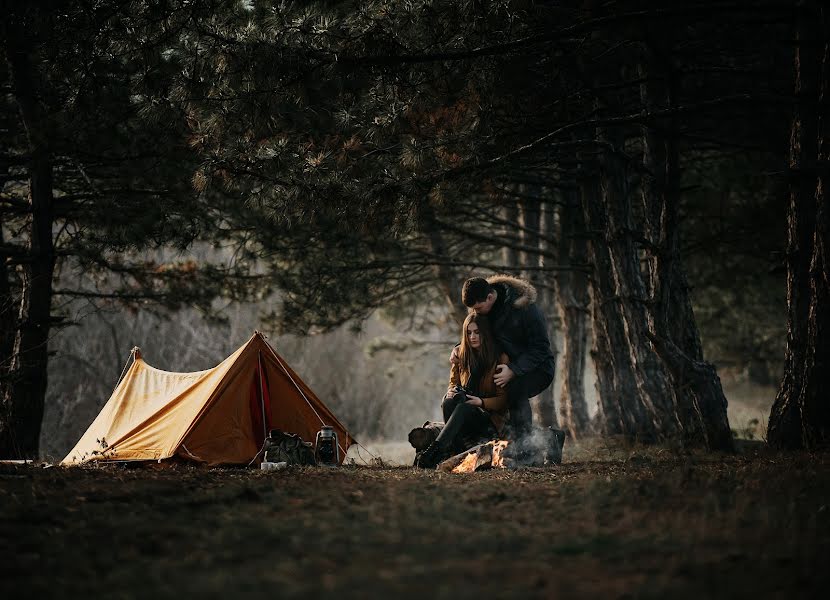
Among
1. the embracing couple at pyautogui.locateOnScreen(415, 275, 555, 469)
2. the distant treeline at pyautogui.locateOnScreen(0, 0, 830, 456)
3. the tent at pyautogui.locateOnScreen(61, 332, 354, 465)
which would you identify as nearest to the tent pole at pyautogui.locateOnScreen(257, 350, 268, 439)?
the tent at pyautogui.locateOnScreen(61, 332, 354, 465)

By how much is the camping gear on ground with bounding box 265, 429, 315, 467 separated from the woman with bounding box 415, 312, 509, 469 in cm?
103

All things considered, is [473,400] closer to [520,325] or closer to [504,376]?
[504,376]

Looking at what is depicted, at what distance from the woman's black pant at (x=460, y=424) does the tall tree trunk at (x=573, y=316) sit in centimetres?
488

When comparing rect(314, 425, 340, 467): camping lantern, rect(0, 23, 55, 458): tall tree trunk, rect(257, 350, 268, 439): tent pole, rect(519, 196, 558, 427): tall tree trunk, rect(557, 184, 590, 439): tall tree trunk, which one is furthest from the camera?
rect(519, 196, 558, 427): tall tree trunk

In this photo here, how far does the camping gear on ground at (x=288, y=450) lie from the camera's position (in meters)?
7.82

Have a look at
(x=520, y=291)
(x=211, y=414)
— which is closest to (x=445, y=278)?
(x=520, y=291)

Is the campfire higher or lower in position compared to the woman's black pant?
lower

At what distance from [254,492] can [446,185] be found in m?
3.43

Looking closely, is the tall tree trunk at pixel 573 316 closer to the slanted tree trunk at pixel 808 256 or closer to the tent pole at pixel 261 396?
the slanted tree trunk at pixel 808 256

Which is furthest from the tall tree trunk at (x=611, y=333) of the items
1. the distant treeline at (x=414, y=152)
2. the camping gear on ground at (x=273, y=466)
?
the camping gear on ground at (x=273, y=466)

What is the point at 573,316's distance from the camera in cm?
1295

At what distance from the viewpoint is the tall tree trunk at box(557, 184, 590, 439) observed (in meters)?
12.6

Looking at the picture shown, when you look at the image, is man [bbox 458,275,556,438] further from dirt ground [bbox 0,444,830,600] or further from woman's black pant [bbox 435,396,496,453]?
dirt ground [bbox 0,444,830,600]

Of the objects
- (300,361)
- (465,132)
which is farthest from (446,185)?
(300,361)
